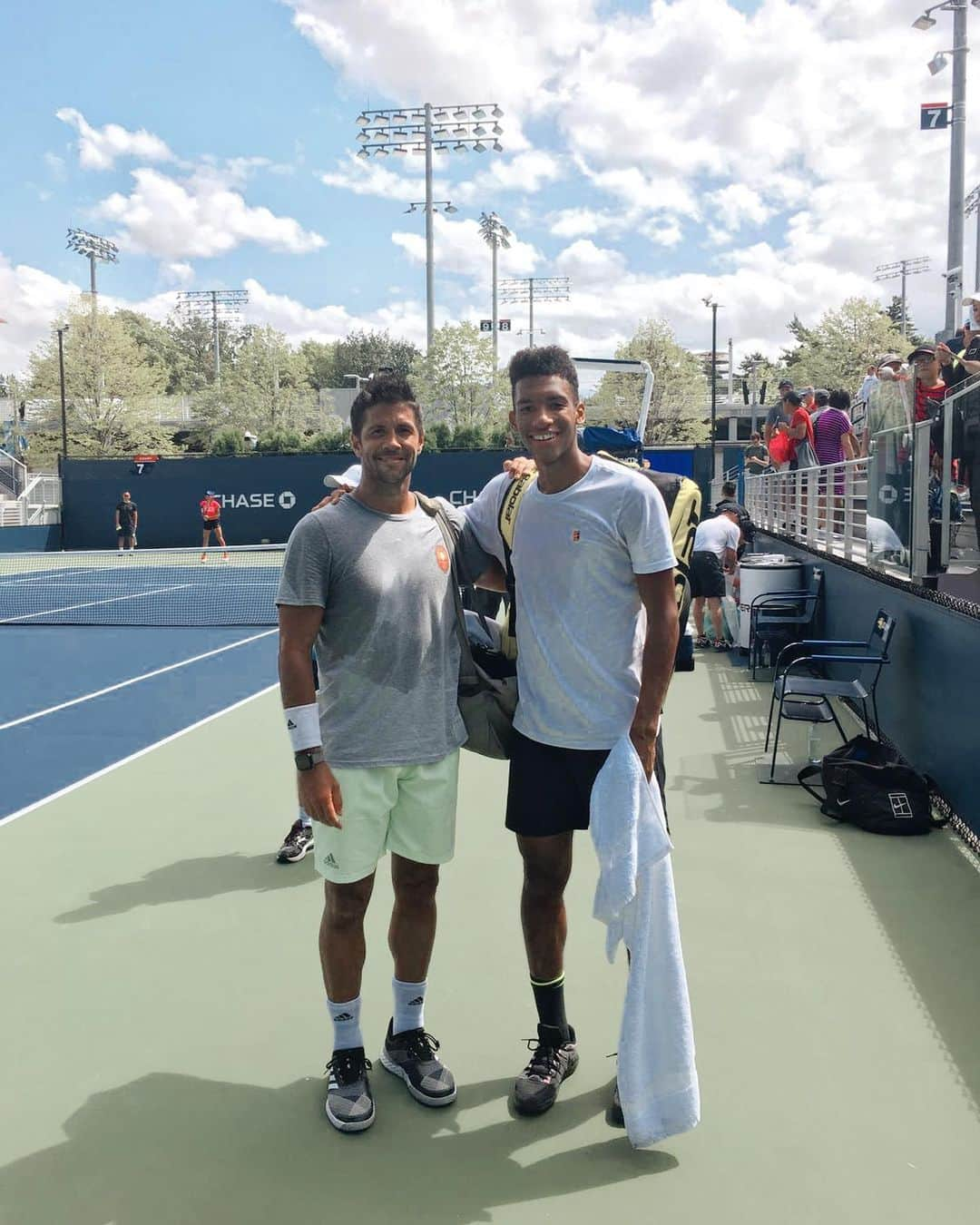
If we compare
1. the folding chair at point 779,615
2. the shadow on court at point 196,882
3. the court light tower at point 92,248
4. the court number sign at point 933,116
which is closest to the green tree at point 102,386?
the court light tower at point 92,248

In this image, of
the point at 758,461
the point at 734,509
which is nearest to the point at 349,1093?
the point at 734,509

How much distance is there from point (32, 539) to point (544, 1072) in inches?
1124

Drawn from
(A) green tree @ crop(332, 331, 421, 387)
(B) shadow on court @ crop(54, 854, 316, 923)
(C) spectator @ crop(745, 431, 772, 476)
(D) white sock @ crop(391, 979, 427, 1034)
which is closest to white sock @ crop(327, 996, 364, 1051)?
(D) white sock @ crop(391, 979, 427, 1034)

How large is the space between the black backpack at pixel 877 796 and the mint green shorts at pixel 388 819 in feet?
9.41

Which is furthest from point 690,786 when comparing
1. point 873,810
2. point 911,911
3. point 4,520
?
point 4,520

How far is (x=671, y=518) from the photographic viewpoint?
9.12 feet

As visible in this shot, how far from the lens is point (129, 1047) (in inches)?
122

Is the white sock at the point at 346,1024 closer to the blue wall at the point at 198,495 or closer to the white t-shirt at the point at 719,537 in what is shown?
the white t-shirt at the point at 719,537

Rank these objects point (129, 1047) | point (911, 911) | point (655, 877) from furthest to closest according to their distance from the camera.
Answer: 1. point (911, 911)
2. point (129, 1047)
3. point (655, 877)

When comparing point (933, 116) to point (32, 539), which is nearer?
point (933, 116)

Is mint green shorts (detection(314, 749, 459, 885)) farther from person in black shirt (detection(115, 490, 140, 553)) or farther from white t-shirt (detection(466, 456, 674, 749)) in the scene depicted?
person in black shirt (detection(115, 490, 140, 553))

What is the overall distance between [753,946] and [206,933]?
2.00 meters

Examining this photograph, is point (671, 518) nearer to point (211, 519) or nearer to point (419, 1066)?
point (419, 1066)

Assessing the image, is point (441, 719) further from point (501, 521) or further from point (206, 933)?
point (206, 933)
